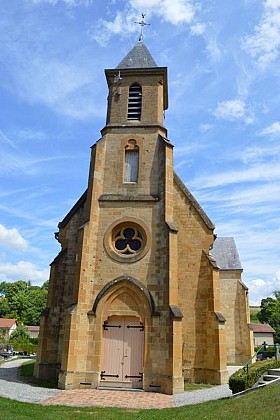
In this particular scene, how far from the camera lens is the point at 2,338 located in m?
51.9

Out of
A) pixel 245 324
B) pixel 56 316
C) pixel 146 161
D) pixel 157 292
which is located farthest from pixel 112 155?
pixel 245 324

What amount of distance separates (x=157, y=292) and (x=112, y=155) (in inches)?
299

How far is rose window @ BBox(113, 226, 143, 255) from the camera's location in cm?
1622

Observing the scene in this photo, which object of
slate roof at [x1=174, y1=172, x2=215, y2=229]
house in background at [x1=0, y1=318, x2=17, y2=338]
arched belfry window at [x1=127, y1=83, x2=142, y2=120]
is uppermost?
arched belfry window at [x1=127, y1=83, x2=142, y2=120]

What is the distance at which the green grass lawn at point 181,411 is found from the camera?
27.4 feet

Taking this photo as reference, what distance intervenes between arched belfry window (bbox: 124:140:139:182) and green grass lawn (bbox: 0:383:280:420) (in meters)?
10.7

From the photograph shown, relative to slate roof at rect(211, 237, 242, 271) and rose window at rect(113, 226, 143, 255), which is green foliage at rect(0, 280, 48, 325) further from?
rose window at rect(113, 226, 143, 255)

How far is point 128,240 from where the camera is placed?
16500 mm

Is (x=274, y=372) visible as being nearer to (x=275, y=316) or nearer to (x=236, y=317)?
(x=236, y=317)

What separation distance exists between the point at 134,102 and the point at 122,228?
763 centimetres

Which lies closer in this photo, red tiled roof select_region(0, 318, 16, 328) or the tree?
the tree

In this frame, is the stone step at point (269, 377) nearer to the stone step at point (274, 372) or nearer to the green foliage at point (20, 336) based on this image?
the stone step at point (274, 372)

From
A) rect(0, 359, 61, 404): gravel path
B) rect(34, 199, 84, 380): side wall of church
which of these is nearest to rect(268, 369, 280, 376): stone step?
rect(0, 359, 61, 404): gravel path

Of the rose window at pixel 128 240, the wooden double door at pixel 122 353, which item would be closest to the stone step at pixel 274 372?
the wooden double door at pixel 122 353
